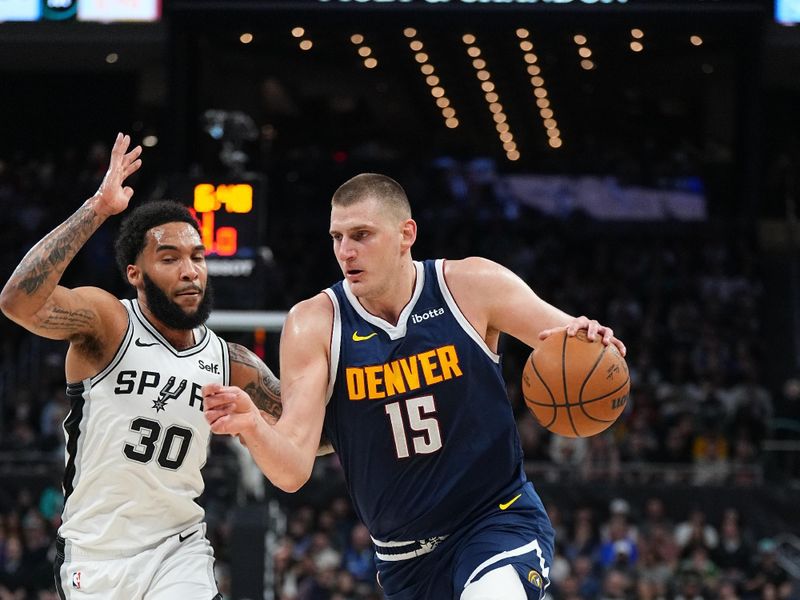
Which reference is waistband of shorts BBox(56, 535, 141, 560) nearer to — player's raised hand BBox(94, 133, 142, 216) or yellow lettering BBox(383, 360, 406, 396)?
yellow lettering BBox(383, 360, 406, 396)

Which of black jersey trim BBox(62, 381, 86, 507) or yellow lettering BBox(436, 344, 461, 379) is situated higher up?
yellow lettering BBox(436, 344, 461, 379)

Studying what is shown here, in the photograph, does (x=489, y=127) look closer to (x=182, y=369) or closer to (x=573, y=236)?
(x=573, y=236)

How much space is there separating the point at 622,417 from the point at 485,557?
12.7 meters

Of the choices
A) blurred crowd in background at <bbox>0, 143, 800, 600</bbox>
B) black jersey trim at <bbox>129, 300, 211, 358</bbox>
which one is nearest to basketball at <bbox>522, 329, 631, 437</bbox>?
black jersey trim at <bbox>129, 300, 211, 358</bbox>

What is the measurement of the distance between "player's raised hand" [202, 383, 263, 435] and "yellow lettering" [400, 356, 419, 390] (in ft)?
2.93

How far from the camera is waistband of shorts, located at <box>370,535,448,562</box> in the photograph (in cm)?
521

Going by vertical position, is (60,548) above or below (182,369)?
below

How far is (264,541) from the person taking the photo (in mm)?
12031

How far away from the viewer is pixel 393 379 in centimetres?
513

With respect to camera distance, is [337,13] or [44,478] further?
[337,13]

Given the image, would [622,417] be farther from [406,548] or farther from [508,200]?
[406,548]

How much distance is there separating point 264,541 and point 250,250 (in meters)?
2.70

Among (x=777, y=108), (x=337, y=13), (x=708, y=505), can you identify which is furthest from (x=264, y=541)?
(x=777, y=108)

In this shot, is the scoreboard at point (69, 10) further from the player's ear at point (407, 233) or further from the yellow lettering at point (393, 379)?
the yellow lettering at point (393, 379)
